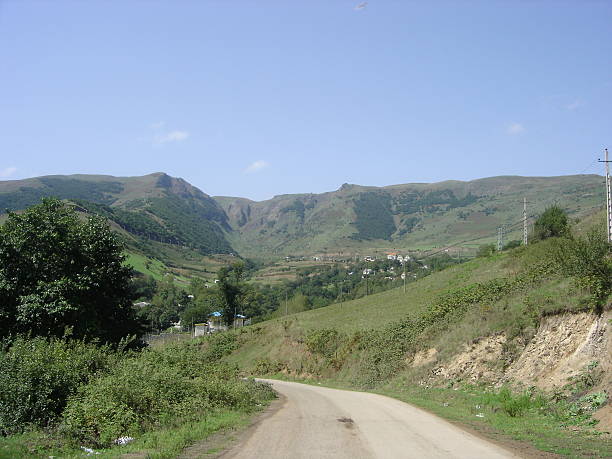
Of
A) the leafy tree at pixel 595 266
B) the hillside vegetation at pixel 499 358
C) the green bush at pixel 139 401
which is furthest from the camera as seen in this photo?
the leafy tree at pixel 595 266

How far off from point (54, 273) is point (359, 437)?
2362 cm

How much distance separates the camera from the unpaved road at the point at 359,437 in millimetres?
11219

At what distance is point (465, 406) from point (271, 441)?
451 inches

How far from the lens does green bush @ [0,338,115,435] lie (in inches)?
688

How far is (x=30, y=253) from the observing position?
99.3 ft

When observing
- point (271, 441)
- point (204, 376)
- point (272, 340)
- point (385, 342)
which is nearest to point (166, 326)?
point (272, 340)

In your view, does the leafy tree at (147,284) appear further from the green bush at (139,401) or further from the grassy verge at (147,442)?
the grassy verge at (147,442)

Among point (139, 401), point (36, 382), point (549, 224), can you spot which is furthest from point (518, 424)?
point (549, 224)

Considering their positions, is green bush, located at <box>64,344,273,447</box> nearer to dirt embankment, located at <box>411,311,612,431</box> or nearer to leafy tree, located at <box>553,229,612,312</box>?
dirt embankment, located at <box>411,311,612,431</box>

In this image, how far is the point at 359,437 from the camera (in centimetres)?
1310

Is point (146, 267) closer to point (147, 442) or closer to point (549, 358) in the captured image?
point (549, 358)

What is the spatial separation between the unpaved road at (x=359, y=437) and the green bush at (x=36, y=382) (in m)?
7.35

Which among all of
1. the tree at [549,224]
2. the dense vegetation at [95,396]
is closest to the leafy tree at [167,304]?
the tree at [549,224]

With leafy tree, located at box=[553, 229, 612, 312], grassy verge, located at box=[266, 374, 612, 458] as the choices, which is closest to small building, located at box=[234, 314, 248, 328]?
grassy verge, located at box=[266, 374, 612, 458]
